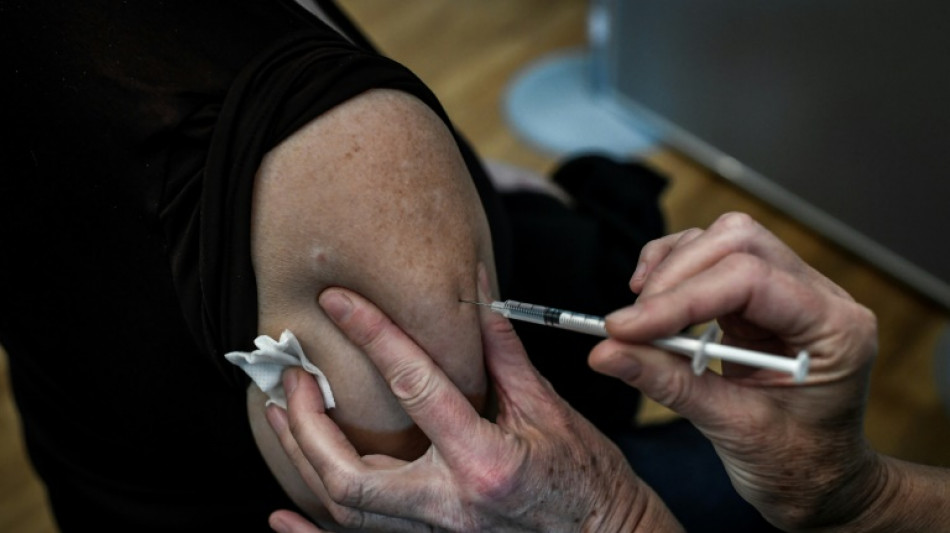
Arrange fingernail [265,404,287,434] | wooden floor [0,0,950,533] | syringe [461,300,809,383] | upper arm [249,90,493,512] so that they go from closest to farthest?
syringe [461,300,809,383] → upper arm [249,90,493,512] → fingernail [265,404,287,434] → wooden floor [0,0,950,533]

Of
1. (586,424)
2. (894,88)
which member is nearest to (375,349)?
(586,424)

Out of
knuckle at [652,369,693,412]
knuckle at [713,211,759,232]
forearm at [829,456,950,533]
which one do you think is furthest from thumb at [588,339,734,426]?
forearm at [829,456,950,533]

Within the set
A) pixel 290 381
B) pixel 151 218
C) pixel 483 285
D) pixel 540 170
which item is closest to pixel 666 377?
pixel 483 285

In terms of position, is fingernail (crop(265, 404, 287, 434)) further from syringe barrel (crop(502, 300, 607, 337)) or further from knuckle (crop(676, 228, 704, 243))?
knuckle (crop(676, 228, 704, 243))

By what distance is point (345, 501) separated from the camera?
804 mm

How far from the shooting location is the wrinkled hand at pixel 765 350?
0.64 meters

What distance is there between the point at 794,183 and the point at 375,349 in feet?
3.78

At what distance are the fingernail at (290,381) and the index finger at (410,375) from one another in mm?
78

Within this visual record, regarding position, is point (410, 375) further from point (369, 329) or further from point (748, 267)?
point (748, 267)

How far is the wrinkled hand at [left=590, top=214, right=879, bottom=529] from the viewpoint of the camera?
0.64m

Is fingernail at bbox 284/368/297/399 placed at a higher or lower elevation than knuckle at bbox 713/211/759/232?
lower

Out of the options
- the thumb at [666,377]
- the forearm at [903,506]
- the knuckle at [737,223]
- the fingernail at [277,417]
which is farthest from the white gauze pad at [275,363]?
the forearm at [903,506]

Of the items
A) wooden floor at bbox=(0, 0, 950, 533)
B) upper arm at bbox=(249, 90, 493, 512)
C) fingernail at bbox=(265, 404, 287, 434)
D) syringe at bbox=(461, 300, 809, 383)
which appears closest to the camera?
syringe at bbox=(461, 300, 809, 383)

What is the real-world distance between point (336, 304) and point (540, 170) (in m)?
1.31
